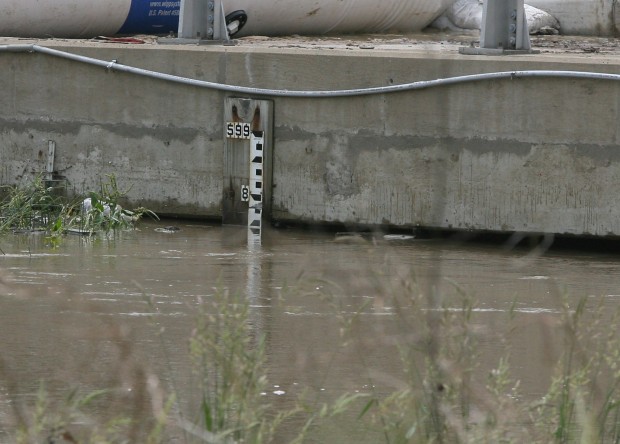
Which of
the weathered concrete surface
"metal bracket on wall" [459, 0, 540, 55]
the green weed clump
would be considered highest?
"metal bracket on wall" [459, 0, 540, 55]

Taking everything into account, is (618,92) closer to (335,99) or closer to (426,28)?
(335,99)

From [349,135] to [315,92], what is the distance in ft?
1.18

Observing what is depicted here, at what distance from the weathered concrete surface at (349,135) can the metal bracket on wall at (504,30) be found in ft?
0.54

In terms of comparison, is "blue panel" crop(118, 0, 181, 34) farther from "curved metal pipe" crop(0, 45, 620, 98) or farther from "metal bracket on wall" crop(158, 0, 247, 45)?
"curved metal pipe" crop(0, 45, 620, 98)

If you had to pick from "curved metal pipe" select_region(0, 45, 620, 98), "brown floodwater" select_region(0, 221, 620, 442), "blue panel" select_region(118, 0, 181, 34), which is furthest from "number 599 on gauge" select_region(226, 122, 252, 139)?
"blue panel" select_region(118, 0, 181, 34)

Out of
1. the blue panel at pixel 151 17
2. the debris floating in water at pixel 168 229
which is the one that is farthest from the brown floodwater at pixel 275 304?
the blue panel at pixel 151 17

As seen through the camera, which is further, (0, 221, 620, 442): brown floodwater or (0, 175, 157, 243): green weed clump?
(0, 175, 157, 243): green weed clump

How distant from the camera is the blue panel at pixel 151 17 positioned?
1149cm

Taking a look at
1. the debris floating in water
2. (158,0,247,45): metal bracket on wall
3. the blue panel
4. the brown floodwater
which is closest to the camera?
the brown floodwater

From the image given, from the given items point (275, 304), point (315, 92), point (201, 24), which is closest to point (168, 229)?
point (315, 92)

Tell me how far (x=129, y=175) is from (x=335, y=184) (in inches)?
60.9

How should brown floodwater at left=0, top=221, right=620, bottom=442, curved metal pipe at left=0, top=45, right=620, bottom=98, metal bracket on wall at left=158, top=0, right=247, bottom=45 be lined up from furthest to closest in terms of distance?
metal bracket on wall at left=158, top=0, right=247, bottom=45 → curved metal pipe at left=0, top=45, right=620, bottom=98 → brown floodwater at left=0, top=221, right=620, bottom=442

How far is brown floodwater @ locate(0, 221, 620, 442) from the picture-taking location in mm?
3946

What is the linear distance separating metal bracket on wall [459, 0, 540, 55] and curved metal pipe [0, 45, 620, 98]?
1.53 feet
